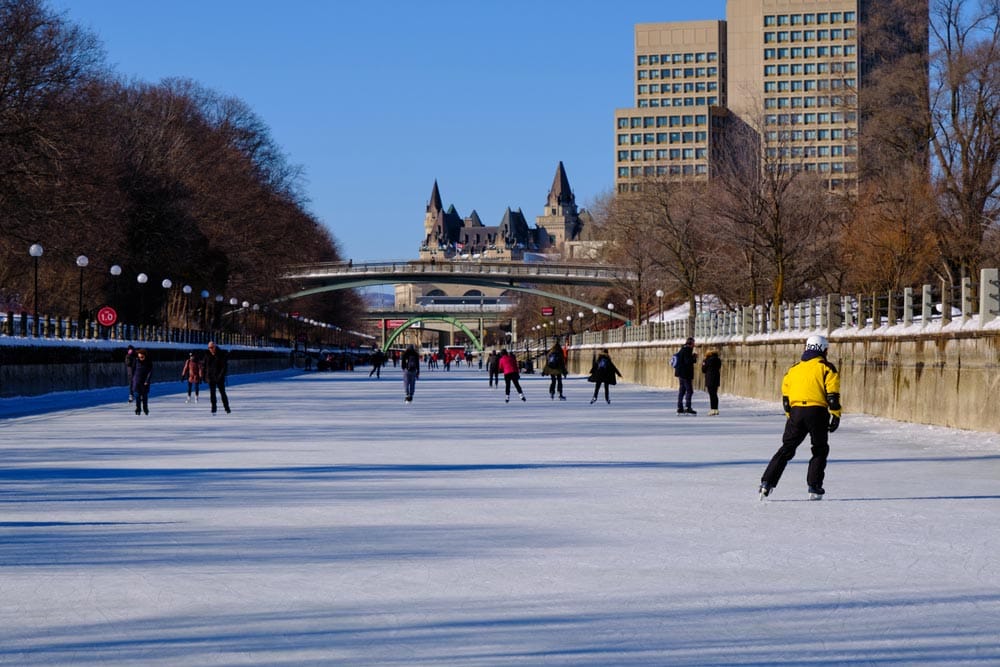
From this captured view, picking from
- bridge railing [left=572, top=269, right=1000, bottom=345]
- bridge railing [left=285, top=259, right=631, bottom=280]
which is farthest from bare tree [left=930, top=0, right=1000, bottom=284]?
bridge railing [left=285, top=259, right=631, bottom=280]

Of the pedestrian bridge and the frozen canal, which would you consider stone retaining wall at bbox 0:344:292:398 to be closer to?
the frozen canal

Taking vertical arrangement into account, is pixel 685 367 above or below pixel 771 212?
below

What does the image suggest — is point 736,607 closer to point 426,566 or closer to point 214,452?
point 426,566

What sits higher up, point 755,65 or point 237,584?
point 755,65

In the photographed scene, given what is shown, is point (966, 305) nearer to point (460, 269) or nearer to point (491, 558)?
point (491, 558)

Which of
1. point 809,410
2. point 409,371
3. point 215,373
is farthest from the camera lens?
point 409,371

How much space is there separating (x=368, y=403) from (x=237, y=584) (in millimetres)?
29302

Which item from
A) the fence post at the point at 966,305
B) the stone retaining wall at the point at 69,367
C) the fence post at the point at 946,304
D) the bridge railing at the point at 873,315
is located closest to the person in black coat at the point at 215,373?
the stone retaining wall at the point at 69,367

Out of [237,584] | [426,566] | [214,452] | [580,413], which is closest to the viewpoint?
[237,584]

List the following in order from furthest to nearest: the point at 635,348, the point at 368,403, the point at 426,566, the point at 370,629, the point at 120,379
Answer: the point at 635,348 → the point at 120,379 → the point at 368,403 → the point at 426,566 → the point at 370,629

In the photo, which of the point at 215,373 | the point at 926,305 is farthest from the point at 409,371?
the point at 926,305

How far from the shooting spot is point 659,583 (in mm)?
8133

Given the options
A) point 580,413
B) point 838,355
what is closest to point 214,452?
point 580,413

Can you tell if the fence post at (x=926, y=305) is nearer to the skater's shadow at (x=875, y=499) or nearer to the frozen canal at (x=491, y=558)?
the frozen canal at (x=491, y=558)
